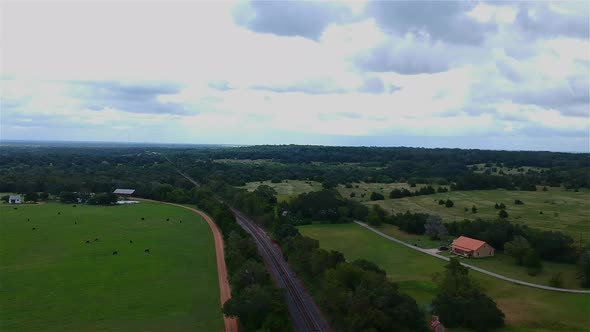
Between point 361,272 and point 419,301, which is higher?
point 361,272

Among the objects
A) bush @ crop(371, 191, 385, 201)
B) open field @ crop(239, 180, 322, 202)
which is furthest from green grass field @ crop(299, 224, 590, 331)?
open field @ crop(239, 180, 322, 202)

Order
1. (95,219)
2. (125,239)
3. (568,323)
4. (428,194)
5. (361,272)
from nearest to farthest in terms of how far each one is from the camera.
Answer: (568,323), (361,272), (125,239), (95,219), (428,194)

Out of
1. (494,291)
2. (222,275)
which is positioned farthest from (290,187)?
(494,291)

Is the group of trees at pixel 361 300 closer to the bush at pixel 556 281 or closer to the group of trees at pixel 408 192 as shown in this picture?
the bush at pixel 556 281

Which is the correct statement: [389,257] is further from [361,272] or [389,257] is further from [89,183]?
[89,183]

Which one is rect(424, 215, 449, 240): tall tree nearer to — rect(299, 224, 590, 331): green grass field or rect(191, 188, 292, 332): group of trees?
rect(299, 224, 590, 331): green grass field

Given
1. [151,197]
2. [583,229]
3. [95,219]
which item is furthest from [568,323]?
[151,197]
